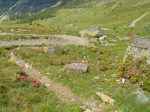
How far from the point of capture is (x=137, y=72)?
26703mm

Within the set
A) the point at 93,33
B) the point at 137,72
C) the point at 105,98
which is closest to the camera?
the point at 105,98

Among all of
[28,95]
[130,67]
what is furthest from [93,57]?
[28,95]

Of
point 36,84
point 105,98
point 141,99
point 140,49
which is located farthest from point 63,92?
point 140,49

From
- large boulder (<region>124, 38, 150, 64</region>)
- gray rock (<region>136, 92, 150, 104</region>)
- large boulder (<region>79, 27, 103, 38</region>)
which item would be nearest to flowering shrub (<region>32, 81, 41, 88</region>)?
gray rock (<region>136, 92, 150, 104</region>)

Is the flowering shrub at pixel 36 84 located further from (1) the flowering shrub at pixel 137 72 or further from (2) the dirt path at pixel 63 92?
(1) the flowering shrub at pixel 137 72

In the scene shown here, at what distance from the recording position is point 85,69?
29734 millimetres

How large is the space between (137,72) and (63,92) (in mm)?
6675

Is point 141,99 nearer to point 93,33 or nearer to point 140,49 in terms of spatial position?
point 140,49

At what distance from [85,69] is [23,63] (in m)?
7.24

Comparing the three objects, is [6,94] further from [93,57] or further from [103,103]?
[93,57]

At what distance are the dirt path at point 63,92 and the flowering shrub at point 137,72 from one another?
207 inches

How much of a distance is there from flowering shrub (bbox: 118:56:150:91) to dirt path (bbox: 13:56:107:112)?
525 centimetres

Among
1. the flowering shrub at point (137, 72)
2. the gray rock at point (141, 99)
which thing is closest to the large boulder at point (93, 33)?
the flowering shrub at point (137, 72)

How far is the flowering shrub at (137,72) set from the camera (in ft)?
83.4
